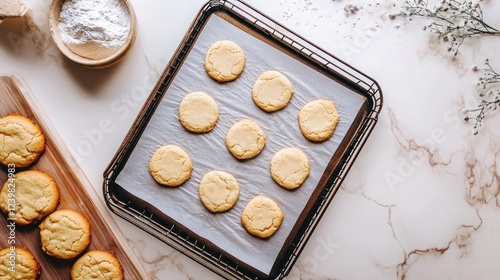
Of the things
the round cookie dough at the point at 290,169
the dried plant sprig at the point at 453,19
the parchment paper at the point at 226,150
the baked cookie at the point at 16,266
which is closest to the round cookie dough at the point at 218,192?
the parchment paper at the point at 226,150

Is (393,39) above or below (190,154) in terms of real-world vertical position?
above

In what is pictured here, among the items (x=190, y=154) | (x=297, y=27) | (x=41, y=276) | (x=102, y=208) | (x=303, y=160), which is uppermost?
(x=297, y=27)

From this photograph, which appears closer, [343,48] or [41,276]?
[41,276]

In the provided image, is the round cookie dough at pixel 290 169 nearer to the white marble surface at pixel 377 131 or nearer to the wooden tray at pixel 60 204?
the white marble surface at pixel 377 131

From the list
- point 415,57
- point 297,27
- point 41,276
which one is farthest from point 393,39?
point 41,276

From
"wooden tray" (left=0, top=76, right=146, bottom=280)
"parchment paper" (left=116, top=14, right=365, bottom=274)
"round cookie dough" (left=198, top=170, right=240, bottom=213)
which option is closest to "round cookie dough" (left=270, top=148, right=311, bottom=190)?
"parchment paper" (left=116, top=14, right=365, bottom=274)

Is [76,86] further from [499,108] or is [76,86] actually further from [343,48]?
[499,108]

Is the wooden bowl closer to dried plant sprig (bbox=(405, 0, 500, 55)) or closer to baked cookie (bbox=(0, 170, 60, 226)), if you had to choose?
baked cookie (bbox=(0, 170, 60, 226))
